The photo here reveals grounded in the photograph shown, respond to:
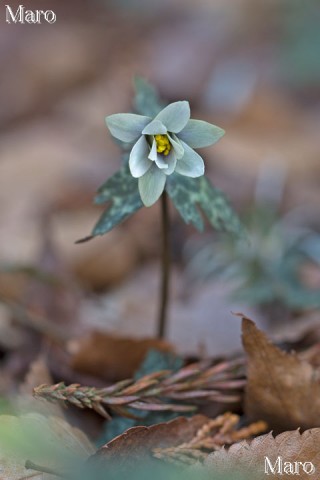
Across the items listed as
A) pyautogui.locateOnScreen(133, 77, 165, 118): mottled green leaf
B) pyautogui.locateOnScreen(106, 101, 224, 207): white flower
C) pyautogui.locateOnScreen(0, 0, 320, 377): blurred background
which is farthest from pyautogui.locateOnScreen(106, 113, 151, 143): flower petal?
pyautogui.locateOnScreen(0, 0, 320, 377): blurred background

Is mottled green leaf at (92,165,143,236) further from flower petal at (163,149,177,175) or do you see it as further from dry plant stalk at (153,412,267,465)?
dry plant stalk at (153,412,267,465)

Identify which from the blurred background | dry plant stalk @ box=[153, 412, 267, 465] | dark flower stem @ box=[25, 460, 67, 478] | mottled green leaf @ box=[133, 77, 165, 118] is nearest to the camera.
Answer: dark flower stem @ box=[25, 460, 67, 478]

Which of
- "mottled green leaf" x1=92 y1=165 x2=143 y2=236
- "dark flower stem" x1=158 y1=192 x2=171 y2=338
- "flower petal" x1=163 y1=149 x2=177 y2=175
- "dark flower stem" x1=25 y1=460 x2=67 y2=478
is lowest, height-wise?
"dark flower stem" x1=25 y1=460 x2=67 y2=478

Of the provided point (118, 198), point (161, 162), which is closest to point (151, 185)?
point (161, 162)

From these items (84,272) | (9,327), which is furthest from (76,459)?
(84,272)

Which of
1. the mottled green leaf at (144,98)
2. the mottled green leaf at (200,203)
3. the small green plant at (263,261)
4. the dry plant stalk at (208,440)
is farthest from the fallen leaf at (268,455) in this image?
the small green plant at (263,261)

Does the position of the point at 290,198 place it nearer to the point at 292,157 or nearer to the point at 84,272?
the point at 292,157

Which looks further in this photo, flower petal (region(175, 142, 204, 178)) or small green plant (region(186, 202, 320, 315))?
small green plant (region(186, 202, 320, 315))
